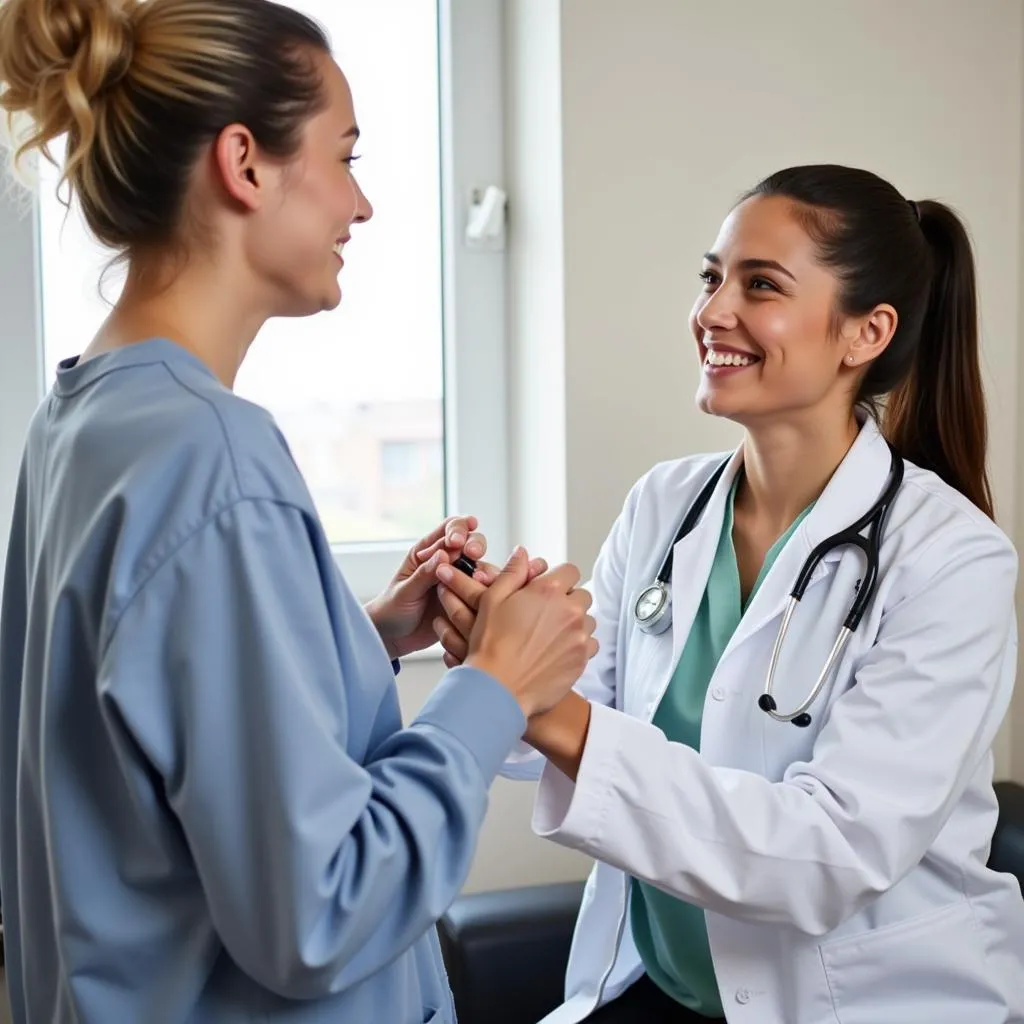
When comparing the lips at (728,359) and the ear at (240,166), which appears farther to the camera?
the lips at (728,359)

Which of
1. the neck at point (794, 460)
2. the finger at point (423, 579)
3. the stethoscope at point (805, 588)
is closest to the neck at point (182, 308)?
the finger at point (423, 579)

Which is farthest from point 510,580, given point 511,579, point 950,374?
point 950,374

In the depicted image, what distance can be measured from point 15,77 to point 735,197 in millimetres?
1358

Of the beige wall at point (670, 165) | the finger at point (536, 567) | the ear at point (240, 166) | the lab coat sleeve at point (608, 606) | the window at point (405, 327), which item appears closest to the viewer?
the ear at point (240, 166)

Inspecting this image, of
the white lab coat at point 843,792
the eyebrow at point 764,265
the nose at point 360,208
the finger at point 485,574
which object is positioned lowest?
the white lab coat at point 843,792

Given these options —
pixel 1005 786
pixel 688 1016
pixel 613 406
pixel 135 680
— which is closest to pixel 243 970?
pixel 135 680

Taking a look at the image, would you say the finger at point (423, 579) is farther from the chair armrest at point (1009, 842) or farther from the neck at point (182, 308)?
the chair armrest at point (1009, 842)

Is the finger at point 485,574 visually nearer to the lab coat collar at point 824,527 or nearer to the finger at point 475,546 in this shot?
the finger at point 475,546

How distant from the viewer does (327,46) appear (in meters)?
0.95

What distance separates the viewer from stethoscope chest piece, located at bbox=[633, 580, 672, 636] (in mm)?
1520

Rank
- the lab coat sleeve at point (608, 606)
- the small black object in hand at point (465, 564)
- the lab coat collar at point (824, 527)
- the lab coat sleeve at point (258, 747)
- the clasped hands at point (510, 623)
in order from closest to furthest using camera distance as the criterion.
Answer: the lab coat sleeve at point (258, 747), the clasped hands at point (510, 623), the small black object in hand at point (465, 564), the lab coat collar at point (824, 527), the lab coat sleeve at point (608, 606)

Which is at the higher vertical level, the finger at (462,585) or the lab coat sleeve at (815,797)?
the finger at (462,585)

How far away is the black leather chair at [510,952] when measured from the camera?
1718mm

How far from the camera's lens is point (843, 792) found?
1239mm
